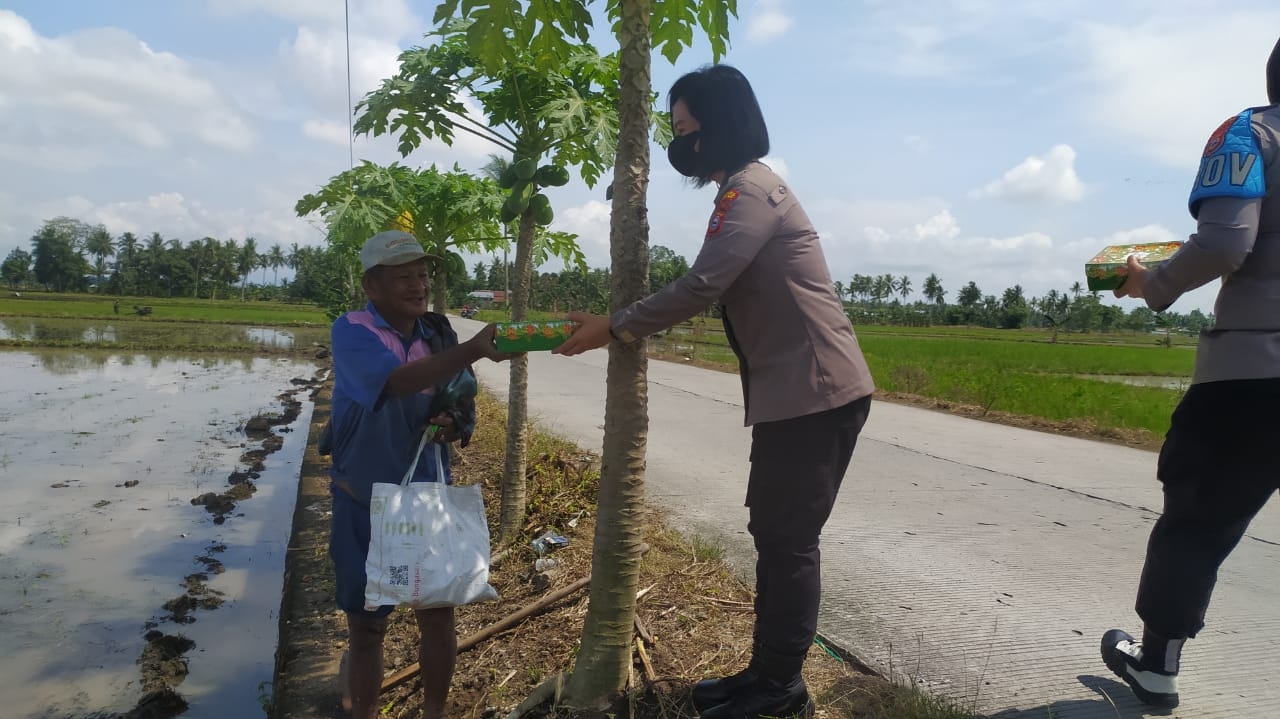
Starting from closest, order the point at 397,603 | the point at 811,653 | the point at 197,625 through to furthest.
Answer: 1. the point at 397,603
2. the point at 811,653
3. the point at 197,625

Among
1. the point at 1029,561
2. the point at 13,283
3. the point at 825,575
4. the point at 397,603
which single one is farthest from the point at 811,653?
the point at 13,283

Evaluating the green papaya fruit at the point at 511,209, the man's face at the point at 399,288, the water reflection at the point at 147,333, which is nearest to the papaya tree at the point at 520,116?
the green papaya fruit at the point at 511,209

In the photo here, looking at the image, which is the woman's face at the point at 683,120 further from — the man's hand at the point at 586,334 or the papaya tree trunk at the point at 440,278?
the papaya tree trunk at the point at 440,278

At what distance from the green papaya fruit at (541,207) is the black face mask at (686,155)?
1.98m

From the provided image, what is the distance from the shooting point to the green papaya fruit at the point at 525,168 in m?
4.14

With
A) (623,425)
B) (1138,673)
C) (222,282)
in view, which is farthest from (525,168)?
(222,282)

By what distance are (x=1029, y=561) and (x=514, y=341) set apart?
3.24 metres

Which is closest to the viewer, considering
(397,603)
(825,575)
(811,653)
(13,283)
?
(397,603)

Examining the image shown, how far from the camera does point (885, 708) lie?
2381 millimetres

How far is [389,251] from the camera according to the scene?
96.1 inches

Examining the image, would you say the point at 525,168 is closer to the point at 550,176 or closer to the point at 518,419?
the point at 550,176

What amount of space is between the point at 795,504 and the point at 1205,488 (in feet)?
3.90

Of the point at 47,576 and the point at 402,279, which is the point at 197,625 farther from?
the point at 402,279

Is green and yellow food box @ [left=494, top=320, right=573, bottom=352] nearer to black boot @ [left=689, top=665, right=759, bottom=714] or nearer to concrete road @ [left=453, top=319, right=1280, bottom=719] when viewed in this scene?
black boot @ [left=689, top=665, right=759, bottom=714]
